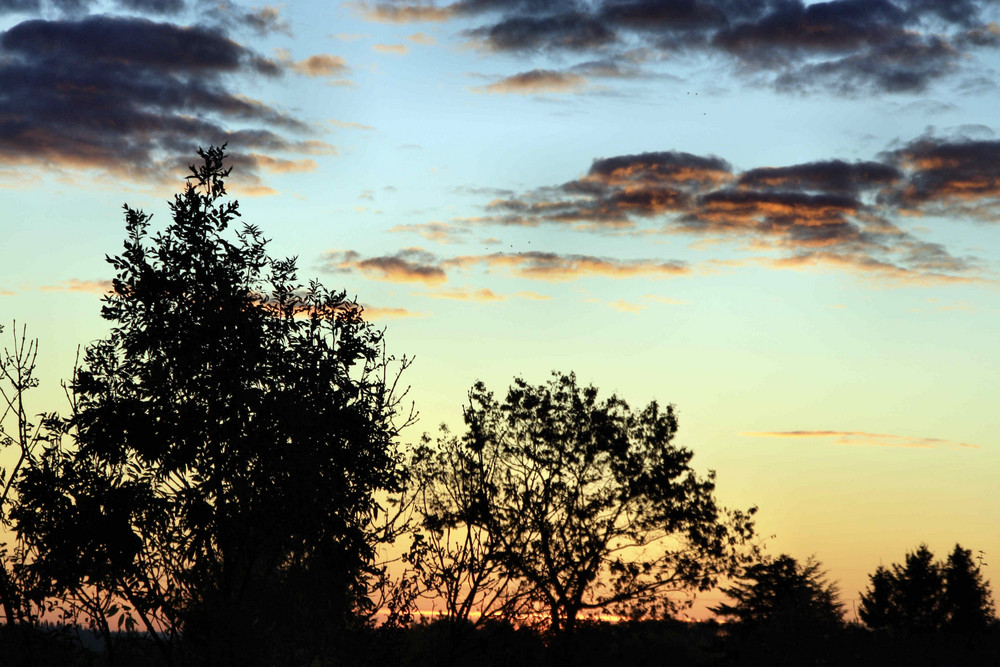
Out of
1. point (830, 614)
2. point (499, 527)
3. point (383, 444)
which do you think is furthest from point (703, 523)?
point (383, 444)

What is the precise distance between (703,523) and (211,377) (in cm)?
3274

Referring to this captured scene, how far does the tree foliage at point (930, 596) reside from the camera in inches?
4407

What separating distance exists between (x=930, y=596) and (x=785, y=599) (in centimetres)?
6410

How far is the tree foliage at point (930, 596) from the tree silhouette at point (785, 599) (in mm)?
37413

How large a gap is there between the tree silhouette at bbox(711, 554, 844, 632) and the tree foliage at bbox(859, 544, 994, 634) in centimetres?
3741

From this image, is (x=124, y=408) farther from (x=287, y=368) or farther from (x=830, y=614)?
(x=830, y=614)

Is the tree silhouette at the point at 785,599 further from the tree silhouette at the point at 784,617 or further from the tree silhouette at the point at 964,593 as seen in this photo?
the tree silhouette at the point at 964,593

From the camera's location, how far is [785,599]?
64125mm

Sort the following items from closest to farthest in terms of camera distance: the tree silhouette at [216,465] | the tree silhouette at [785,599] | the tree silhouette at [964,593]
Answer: the tree silhouette at [216,465], the tree silhouette at [785,599], the tree silhouette at [964,593]

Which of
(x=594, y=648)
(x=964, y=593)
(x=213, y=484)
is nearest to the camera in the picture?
(x=213, y=484)

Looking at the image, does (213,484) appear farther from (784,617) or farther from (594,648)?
(784,617)

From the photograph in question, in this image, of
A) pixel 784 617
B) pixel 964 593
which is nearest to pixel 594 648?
pixel 784 617

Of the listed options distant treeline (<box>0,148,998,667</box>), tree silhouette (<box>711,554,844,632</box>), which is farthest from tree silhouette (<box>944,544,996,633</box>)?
distant treeline (<box>0,148,998,667</box>)

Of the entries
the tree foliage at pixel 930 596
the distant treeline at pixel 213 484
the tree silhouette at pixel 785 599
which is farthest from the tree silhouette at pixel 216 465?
the tree foliage at pixel 930 596
